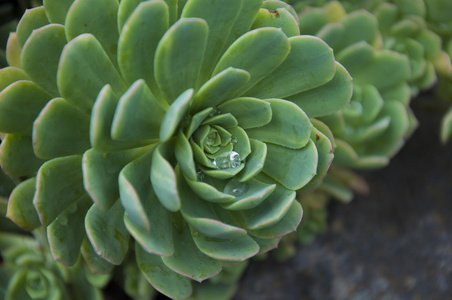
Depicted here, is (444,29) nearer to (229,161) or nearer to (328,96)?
(328,96)

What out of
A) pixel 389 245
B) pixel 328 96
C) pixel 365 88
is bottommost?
pixel 389 245

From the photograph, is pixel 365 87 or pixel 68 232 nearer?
pixel 68 232

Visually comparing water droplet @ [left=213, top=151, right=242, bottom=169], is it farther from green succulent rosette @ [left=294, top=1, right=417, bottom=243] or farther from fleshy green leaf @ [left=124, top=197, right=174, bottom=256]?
green succulent rosette @ [left=294, top=1, right=417, bottom=243]

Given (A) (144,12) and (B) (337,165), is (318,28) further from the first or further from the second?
(A) (144,12)

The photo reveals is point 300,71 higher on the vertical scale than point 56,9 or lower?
lower

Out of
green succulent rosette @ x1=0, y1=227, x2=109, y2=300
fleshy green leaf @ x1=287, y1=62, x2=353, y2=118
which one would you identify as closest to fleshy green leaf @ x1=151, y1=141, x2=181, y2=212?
fleshy green leaf @ x1=287, y1=62, x2=353, y2=118

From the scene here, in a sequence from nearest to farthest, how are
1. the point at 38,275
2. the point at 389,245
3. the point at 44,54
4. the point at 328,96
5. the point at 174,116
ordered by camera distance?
1. the point at 174,116
2. the point at 44,54
3. the point at 328,96
4. the point at 38,275
5. the point at 389,245

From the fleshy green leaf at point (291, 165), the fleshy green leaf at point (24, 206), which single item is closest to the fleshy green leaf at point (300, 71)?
the fleshy green leaf at point (291, 165)

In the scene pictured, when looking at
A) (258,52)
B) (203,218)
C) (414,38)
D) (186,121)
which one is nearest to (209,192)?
(203,218)

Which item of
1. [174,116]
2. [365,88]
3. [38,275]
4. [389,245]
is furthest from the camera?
[389,245]
